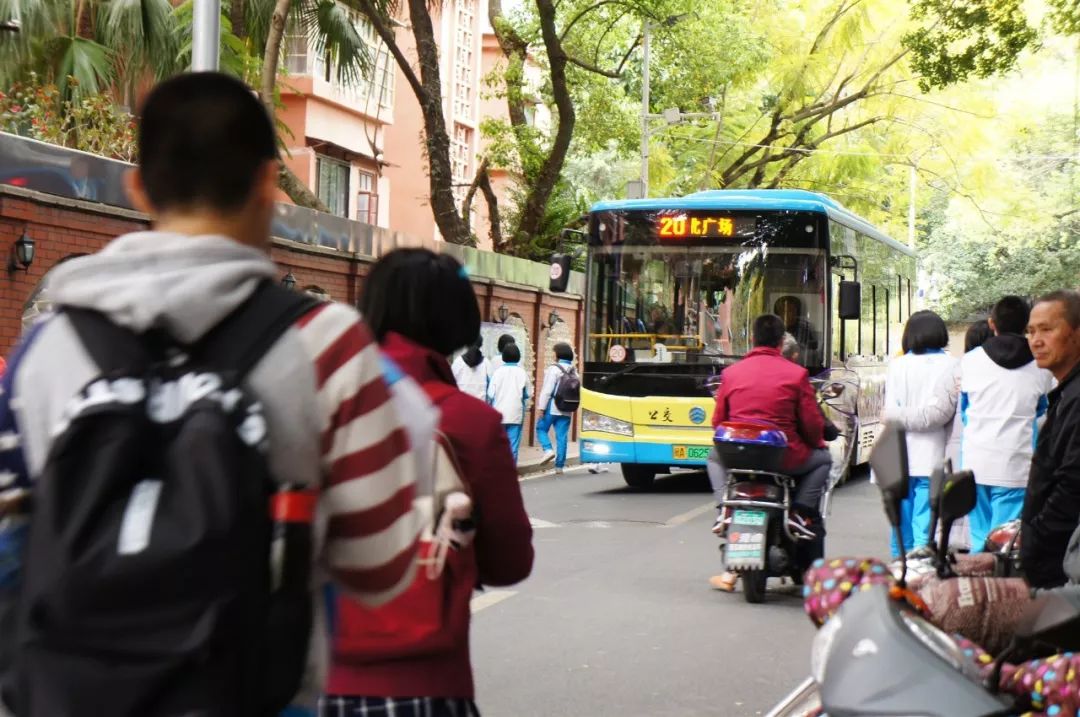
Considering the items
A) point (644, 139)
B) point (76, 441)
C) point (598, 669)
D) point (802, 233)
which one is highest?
point (644, 139)

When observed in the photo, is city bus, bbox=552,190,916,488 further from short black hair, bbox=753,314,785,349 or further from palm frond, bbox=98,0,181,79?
short black hair, bbox=753,314,785,349

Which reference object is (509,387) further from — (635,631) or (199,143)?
(199,143)

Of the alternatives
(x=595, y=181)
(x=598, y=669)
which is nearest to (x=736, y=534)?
(x=598, y=669)

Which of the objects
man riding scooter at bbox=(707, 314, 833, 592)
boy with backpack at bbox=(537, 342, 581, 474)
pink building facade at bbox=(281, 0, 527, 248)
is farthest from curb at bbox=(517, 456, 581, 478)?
Result: man riding scooter at bbox=(707, 314, 833, 592)

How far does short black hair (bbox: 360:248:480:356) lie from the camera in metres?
3.32

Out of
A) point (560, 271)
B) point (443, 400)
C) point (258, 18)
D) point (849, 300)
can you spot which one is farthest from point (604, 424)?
point (443, 400)

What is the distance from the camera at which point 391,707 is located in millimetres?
3123

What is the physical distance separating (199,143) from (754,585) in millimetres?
7909

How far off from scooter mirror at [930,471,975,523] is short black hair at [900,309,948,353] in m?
6.77

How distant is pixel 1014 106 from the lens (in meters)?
40.1

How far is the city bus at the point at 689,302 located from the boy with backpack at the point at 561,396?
3.28m

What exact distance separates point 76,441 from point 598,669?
5965 millimetres

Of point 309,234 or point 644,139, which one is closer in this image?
point 309,234

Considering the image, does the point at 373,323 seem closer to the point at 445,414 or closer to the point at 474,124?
the point at 445,414
